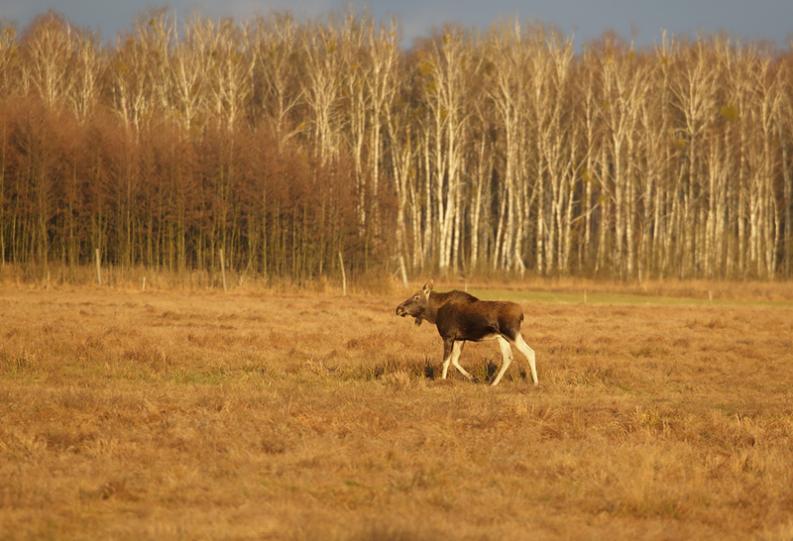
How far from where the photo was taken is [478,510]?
907cm

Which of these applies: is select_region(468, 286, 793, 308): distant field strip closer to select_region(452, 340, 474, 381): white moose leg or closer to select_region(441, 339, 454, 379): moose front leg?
select_region(452, 340, 474, 381): white moose leg

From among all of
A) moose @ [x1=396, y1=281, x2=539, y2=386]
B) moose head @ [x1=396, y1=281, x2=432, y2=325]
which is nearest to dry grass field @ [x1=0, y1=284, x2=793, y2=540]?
moose @ [x1=396, y1=281, x2=539, y2=386]

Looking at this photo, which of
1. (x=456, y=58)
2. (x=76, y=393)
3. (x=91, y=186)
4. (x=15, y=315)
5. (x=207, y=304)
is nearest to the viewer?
(x=76, y=393)

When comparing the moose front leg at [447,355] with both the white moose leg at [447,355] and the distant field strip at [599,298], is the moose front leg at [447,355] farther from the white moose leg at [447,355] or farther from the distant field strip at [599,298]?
the distant field strip at [599,298]

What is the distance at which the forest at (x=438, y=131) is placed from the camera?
1964 inches

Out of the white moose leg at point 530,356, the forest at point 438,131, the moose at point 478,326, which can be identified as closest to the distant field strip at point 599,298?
the forest at point 438,131

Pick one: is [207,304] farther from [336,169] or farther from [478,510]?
[478,510]

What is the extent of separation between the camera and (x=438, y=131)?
60750 millimetres

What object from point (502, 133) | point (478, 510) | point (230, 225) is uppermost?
point (502, 133)

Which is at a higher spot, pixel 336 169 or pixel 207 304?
pixel 336 169

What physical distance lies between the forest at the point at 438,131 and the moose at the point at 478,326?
3049 centimetres

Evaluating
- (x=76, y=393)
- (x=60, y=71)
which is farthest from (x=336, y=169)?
(x=76, y=393)

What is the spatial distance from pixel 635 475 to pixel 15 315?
68.3 feet

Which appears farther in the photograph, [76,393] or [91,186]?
[91,186]
